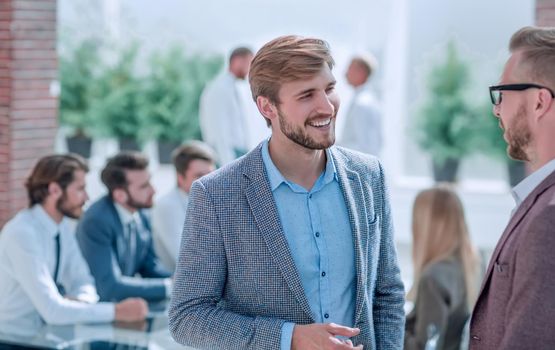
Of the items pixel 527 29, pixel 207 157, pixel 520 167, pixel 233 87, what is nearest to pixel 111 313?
pixel 207 157

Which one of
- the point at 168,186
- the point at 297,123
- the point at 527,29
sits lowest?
the point at 168,186

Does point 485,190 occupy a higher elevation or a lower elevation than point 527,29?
lower

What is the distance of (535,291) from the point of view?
193 centimetres

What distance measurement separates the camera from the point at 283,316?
2451mm

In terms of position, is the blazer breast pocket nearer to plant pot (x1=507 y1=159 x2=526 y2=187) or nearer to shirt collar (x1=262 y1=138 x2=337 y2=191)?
shirt collar (x1=262 y1=138 x2=337 y2=191)

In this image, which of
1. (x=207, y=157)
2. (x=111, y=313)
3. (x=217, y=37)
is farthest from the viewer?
(x=217, y=37)

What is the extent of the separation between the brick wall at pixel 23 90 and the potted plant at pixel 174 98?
371cm

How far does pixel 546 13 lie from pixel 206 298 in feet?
13.5

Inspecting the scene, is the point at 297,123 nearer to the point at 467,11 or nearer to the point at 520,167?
the point at 520,167

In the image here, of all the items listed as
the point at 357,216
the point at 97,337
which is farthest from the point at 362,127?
the point at 357,216

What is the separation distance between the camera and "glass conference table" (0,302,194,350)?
12.4 ft

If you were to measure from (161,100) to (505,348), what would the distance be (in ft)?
29.9

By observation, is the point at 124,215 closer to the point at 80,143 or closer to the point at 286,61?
the point at 286,61

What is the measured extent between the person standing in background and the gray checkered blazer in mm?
5817
